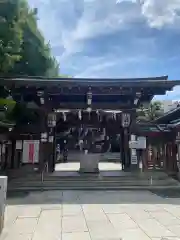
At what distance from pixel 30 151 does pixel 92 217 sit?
7.24 metres

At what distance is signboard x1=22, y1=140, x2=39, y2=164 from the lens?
13492 millimetres

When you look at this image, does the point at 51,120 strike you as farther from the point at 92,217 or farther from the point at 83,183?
the point at 92,217

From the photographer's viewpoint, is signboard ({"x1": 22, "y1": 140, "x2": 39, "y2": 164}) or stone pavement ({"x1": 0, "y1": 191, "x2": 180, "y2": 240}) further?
signboard ({"x1": 22, "y1": 140, "x2": 39, "y2": 164})

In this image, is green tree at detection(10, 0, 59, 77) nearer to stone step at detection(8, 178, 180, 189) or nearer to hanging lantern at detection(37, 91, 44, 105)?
hanging lantern at detection(37, 91, 44, 105)

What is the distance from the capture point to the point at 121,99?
1512 centimetres

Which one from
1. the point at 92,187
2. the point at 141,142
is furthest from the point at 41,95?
the point at 141,142

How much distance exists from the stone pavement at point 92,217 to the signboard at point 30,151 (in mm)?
3282

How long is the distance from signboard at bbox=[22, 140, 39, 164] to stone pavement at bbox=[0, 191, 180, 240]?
3282 millimetres

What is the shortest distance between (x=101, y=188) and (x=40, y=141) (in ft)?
13.4

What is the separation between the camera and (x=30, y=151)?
44.5 feet

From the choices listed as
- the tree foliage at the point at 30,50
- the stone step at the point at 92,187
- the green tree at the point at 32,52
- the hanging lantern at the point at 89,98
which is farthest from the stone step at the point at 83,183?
the green tree at the point at 32,52

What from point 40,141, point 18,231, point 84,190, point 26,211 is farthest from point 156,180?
point 18,231

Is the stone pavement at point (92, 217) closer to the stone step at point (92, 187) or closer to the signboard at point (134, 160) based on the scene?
the stone step at point (92, 187)

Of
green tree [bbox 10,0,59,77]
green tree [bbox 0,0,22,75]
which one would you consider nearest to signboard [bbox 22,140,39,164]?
green tree [bbox 0,0,22,75]
